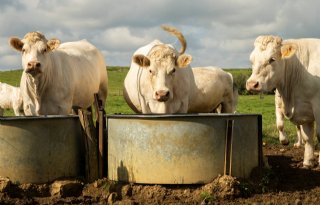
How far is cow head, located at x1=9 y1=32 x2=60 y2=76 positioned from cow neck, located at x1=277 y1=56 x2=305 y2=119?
409 cm

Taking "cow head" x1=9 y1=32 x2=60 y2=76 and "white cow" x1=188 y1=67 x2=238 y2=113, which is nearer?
"cow head" x1=9 y1=32 x2=60 y2=76

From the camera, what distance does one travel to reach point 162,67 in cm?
804

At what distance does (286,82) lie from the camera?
8.43 metres

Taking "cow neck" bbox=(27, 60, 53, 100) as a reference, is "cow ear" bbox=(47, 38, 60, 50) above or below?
above

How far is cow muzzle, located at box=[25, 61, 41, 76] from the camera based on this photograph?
26.6 ft

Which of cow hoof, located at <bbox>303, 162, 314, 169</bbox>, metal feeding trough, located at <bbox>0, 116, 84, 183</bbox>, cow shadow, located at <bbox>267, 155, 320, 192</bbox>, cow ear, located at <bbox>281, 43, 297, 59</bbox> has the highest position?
cow ear, located at <bbox>281, 43, 297, 59</bbox>

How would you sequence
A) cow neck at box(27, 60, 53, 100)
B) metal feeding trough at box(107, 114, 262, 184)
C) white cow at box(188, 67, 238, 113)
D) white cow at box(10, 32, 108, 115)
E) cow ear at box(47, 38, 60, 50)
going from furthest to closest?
white cow at box(188, 67, 238, 113) < cow ear at box(47, 38, 60, 50) < cow neck at box(27, 60, 53, 100) < white cow at box(10, 32, 108, 115) < metal feeding trough at box(107, 114, 262, 184)

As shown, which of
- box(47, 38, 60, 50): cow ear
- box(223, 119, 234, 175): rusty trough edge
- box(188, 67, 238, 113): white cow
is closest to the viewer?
box(223, 119, 234, 175): rusty trough edge

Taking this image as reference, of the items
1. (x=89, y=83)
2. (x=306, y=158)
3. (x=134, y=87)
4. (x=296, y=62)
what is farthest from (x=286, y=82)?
(x=89, y=83)

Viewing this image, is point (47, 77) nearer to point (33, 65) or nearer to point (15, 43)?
point (33, 65)

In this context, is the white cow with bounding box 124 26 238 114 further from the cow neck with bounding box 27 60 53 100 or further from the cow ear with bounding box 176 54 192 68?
the cow neck with bounding box 27 60 53 100

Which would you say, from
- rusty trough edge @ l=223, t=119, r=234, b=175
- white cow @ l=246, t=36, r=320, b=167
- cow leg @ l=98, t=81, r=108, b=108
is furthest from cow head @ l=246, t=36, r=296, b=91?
cow leg @ l=98, t=81, r=108, b=108

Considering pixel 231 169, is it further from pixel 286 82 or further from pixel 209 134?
pixel 286 82

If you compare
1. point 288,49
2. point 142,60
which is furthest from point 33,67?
point 288,49
